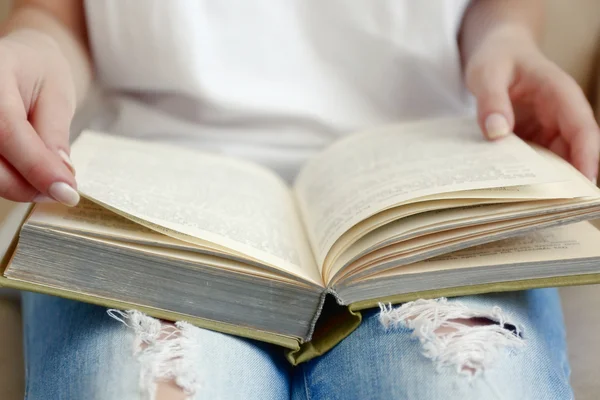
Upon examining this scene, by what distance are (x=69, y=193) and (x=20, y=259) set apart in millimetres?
68

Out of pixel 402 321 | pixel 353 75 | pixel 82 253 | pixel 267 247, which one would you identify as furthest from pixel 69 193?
pixel 353 75

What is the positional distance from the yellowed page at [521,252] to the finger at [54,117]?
10.2 inches

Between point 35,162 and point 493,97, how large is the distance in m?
0.42

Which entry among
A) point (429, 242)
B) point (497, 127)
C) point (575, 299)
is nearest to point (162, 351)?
point (429, 242)

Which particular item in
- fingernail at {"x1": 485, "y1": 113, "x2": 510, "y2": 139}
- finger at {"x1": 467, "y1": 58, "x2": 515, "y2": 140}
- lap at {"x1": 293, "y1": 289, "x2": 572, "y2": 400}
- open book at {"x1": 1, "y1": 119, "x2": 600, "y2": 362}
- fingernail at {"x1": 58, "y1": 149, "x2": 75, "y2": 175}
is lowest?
lap at {"x1": 293, "y1": 289, "x2": 572, "y2": 400}

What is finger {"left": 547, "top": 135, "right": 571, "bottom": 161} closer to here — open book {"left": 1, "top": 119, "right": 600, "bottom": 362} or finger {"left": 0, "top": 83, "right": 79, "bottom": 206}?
open book {"left": 1, "top": 119, "right": 600, "bottom": 362}

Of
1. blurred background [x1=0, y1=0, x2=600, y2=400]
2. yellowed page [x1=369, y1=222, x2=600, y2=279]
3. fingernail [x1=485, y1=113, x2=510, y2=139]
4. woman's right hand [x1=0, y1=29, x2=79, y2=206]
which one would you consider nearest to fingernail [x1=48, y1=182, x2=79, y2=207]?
woman's right hand [x1=0, y1=29, x2=79, y2=206]

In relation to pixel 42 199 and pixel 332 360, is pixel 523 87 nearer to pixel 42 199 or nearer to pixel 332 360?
pixel 332 360

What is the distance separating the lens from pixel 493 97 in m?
0.58

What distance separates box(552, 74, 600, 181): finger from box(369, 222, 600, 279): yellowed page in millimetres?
96

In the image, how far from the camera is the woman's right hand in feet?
1.33

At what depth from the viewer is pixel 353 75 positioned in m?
0.71

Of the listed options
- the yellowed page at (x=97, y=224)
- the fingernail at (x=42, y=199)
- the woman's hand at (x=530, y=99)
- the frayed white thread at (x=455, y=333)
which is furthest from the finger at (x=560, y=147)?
the fingernail at (x=42, y=199)

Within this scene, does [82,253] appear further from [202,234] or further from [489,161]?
[489,161]
